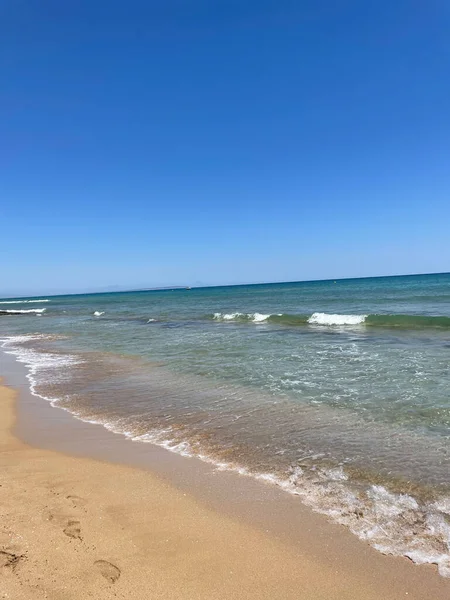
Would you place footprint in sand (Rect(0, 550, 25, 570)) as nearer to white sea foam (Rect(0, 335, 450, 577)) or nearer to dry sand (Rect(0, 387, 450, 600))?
dry sand (Rect(0, 387, 450, 600))

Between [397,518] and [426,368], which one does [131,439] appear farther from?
[426,368]

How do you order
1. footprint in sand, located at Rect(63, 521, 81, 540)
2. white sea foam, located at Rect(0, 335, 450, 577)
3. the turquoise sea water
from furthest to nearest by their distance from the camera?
the turquoise sea water → footprint in sand, located at Rect(63, 521, 81, 540) → white sea foam, located at Rect(0, 335, 450, 577)

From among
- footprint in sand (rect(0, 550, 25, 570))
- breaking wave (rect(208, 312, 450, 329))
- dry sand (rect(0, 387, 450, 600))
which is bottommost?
breaking wave (rect(208, 312, 450, 329))

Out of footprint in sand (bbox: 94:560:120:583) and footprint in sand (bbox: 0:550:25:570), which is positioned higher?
footprint in sand (bbox: 0:550:25:570)

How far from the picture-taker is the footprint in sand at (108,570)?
3021 mm

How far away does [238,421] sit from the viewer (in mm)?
6848

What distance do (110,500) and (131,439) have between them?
195 centimetres

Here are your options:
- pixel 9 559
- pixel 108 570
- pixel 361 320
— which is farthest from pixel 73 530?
pixel 361 320

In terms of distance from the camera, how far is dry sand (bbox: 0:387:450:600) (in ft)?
9.51

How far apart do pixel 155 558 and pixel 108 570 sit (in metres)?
0.39

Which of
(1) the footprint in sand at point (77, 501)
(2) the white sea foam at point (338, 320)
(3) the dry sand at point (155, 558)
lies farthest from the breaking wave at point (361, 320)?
A: (1) the footprint in sand at point (77, 501)

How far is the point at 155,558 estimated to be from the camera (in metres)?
3.27

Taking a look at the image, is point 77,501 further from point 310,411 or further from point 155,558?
point 310,411

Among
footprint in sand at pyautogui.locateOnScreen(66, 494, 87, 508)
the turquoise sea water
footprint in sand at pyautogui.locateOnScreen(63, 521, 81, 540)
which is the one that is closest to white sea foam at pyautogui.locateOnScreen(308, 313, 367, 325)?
the turquoise sea water
